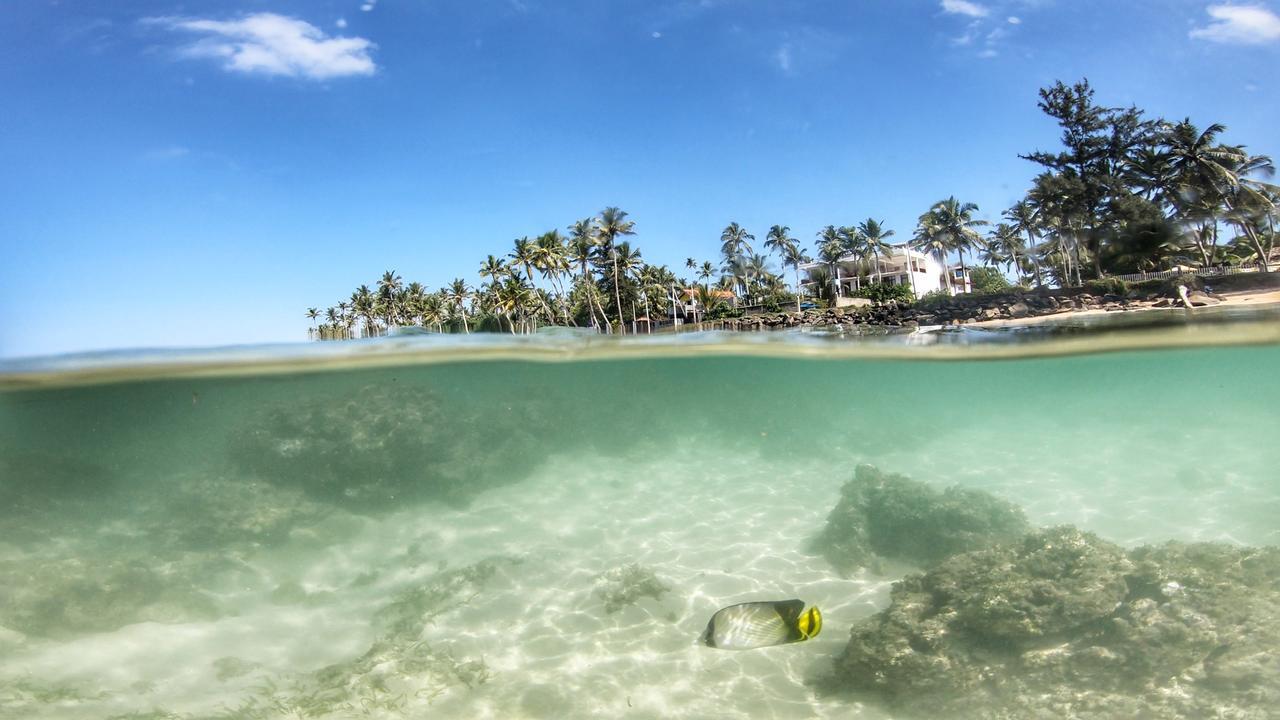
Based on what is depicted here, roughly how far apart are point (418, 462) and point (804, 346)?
10506mm

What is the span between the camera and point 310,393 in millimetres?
18219

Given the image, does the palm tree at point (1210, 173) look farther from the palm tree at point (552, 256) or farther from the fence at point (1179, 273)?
the palm tree at point (552, 256)

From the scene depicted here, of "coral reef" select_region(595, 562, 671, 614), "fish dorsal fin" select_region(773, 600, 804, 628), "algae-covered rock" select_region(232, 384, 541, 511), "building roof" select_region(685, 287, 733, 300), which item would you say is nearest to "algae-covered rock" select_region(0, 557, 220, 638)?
"algae-covered rock" select_region(232, 384, 541, 511)

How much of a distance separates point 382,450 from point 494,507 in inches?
130

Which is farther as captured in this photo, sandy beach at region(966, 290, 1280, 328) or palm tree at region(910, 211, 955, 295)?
palm tree at region(910, 211, 955, 295)

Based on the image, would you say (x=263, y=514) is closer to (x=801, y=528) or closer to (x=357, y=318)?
(x=801, y=528)

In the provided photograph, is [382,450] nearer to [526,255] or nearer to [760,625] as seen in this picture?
[760,625]

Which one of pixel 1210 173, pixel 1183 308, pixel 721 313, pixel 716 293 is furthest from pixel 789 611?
pixel 716 293

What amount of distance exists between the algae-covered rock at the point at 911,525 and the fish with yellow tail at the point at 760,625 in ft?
10.3

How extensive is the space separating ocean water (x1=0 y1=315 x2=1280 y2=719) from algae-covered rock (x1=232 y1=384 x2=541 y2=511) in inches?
2.8

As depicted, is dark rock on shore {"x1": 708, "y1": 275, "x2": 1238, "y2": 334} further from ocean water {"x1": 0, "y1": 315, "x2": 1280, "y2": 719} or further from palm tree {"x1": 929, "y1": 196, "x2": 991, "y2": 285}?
palm tree {"x1": 929, "y1": 196, "x2": 991, "y2": 285}

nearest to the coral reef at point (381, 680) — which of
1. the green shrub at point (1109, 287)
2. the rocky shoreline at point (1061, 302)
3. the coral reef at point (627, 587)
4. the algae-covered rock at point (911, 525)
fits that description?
the coral reef at point (627, 587)

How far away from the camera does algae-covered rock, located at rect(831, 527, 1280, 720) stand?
22.3 feet

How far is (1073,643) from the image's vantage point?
7.37 meters
